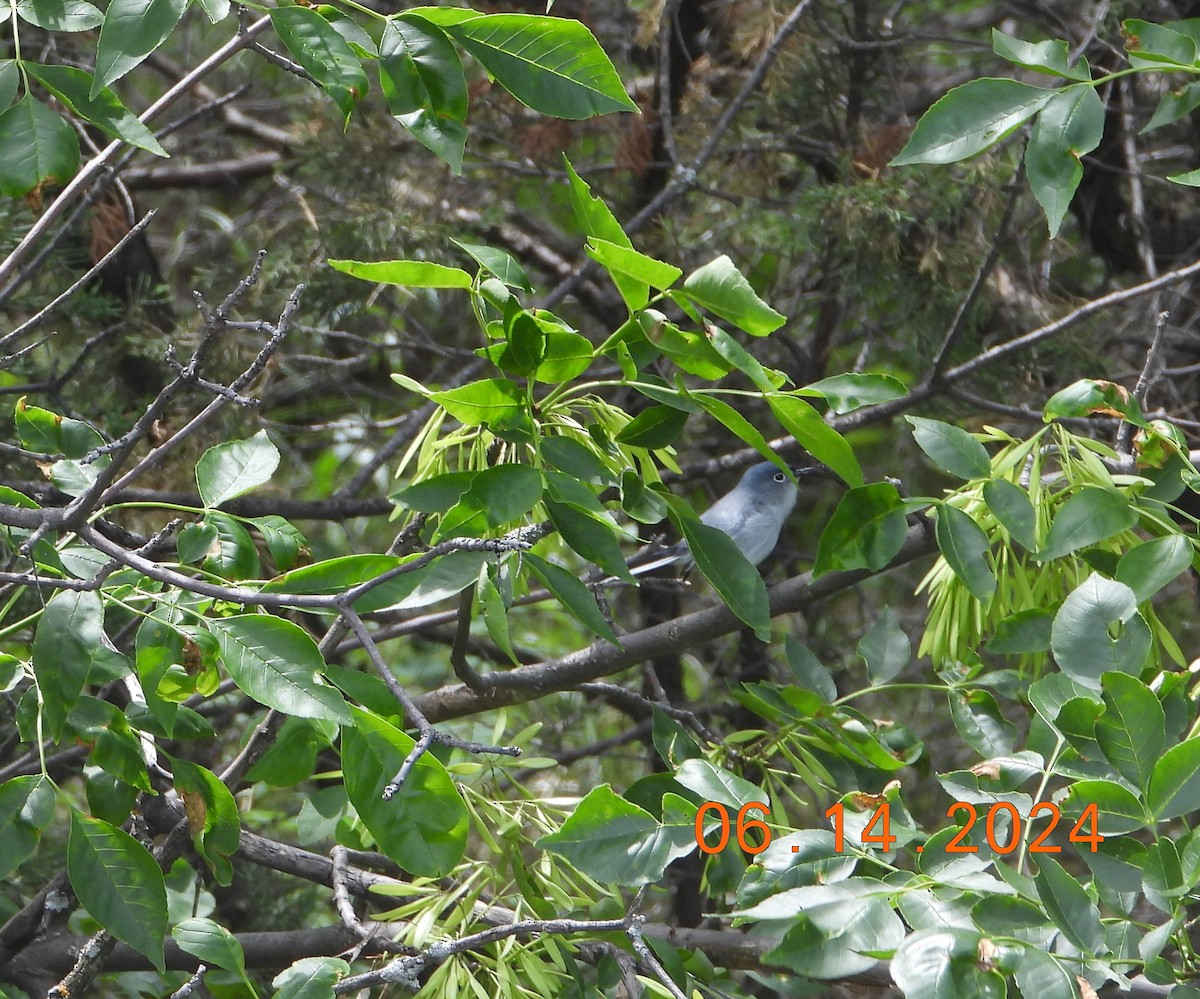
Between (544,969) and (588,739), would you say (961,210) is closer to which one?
(588,739)

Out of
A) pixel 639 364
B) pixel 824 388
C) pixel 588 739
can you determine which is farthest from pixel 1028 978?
pixel 588 739

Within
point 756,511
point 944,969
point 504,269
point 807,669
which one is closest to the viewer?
point 944,969

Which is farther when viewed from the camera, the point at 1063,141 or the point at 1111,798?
the point at 1063,141

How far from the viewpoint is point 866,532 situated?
1.41m

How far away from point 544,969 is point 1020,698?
0.77 meters

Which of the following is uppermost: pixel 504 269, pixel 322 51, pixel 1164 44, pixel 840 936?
pixel 322 51

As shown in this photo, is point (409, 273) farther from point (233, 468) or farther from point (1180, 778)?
point (1180, 778)

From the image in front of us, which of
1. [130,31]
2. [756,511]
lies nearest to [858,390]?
[130,31]

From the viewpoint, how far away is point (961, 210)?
8.68 ft

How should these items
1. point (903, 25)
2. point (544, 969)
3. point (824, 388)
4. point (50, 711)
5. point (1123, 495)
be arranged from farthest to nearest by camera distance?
point (903, 25) < point (544, 969) < point (1123, 495) < point (824, 388) < point (50, 711)

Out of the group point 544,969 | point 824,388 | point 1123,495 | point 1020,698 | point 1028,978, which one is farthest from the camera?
point 1020,698

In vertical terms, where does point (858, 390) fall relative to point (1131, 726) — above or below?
above

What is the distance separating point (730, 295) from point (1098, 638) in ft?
1.77

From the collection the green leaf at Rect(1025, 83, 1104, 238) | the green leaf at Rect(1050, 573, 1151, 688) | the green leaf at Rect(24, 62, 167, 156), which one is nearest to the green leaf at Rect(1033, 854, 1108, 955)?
the green leaf at Rect(1050, 573, 1151, 688)
